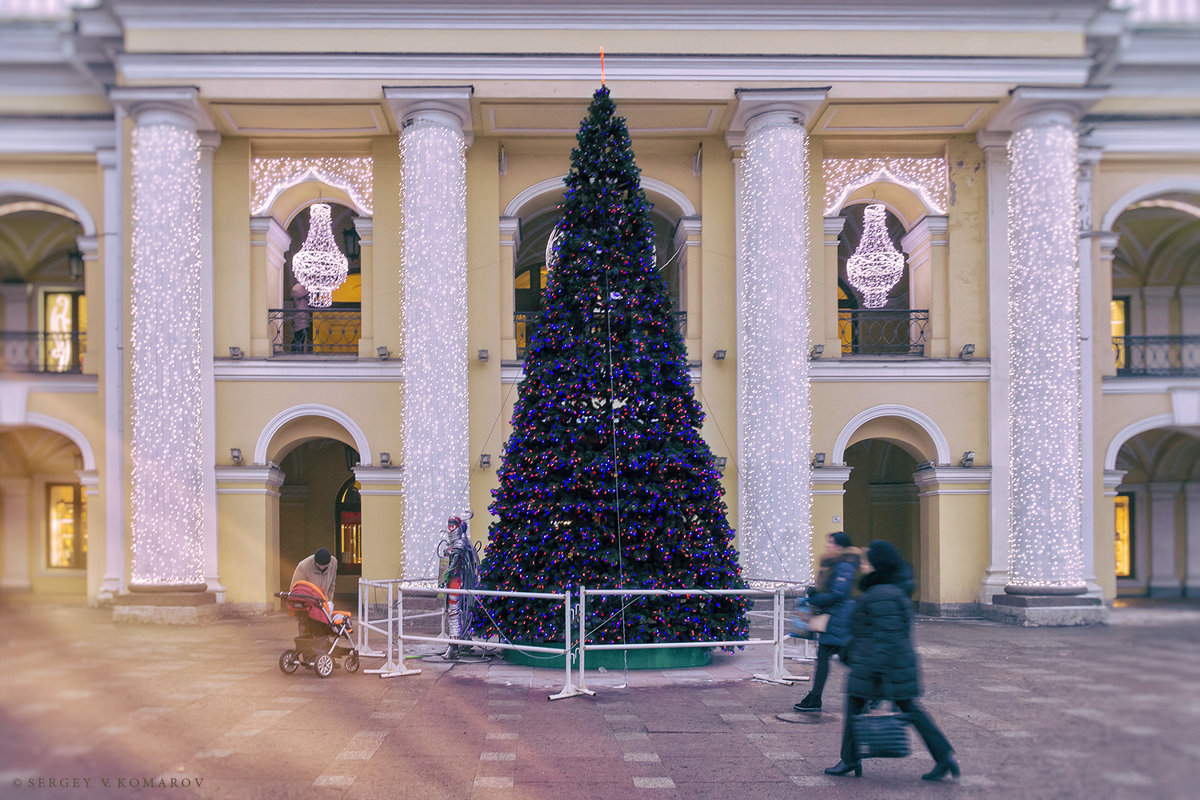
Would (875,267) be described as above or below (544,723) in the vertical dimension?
above

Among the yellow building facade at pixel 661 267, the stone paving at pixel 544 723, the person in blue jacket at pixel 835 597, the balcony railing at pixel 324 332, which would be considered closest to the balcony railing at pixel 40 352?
the stone paving at pixel 544 723

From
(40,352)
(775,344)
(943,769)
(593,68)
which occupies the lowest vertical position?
(943,769)

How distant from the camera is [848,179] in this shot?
2139 centimetres

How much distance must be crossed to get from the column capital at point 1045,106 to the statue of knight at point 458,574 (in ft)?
43.1

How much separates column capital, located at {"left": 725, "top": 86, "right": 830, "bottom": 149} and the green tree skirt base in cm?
1099

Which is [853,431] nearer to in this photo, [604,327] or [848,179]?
[848,179]

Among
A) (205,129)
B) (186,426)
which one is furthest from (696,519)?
(205,129)

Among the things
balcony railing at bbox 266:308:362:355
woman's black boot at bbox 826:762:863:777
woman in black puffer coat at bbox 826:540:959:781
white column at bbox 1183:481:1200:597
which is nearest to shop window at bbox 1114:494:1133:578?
white column at bbox 1183:481:1200:597

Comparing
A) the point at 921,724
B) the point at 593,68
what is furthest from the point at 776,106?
the point at 921,724

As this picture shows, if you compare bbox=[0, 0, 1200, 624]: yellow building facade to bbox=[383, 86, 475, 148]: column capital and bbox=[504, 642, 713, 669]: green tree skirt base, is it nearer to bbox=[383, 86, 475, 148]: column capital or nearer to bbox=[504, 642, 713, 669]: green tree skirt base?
bbox=[383, 86, 475, 148]: column capital

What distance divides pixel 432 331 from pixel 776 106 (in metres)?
7.75

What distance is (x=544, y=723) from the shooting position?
29.9 ft

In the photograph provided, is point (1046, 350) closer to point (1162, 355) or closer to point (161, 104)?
point (1162, 355)

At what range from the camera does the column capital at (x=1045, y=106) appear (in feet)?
62.3
